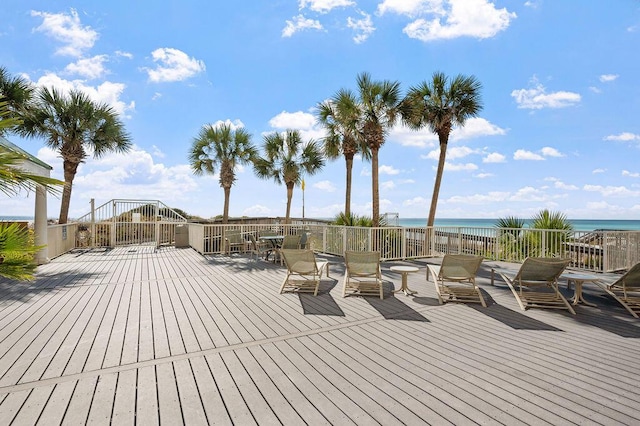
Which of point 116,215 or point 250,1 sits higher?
point 250,1

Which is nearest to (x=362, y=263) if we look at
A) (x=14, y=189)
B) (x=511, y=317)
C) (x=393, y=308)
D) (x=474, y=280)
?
(x=393, y=308)

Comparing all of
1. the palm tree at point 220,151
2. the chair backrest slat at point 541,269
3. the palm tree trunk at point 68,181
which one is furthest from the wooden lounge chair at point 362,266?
the palm tree trunk at point 68,181

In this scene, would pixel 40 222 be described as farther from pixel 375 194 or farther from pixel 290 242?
pixel 375 194

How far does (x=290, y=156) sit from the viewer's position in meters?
16.1

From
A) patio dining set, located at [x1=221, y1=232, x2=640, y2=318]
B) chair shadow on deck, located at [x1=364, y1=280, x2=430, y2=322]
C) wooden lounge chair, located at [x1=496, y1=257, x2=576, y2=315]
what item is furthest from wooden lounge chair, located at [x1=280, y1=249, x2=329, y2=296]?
wooden lounge chair, located at [x1=496, y1=257, x2=576, y2=315]

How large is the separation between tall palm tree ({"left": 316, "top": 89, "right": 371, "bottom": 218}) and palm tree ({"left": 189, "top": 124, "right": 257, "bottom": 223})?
394 centimetres

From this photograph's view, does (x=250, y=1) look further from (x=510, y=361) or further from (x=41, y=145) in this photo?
(x=41, y=145)

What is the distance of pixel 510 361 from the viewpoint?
2844mm

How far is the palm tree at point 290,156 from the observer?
52.6 feet

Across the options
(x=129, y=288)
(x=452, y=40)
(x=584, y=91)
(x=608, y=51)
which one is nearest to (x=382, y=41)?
(x=452, y=40)

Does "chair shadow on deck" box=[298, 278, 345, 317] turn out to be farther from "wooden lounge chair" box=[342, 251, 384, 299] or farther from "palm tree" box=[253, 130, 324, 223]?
"palm tree" box=[253, 130, 324, 223]

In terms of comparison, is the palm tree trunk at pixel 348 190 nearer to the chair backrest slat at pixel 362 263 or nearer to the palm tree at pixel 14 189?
the chair backrest slat at pixel 362 263

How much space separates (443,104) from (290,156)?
763 cm

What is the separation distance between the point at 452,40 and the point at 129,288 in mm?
11499
